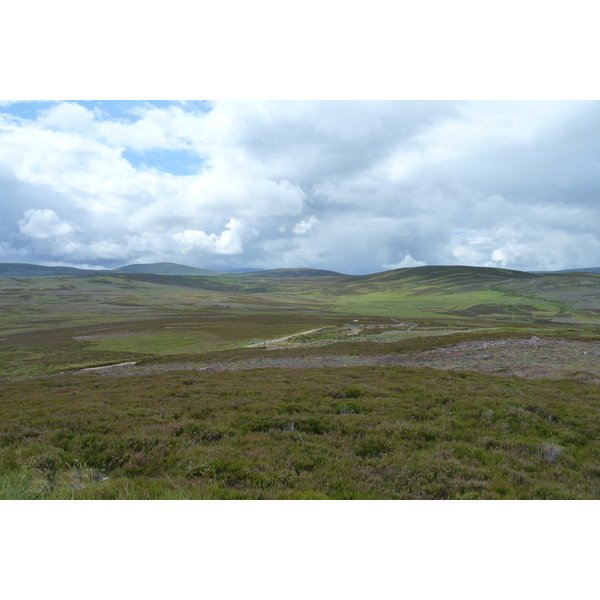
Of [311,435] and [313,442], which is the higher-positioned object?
[313,442]

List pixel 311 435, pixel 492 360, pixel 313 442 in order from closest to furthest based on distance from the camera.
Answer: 1. pixel 313 442
2. pixel 311 435
3. pixel 492 360

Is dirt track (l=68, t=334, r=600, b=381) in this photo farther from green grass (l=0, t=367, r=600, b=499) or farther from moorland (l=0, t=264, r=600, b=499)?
green grass (l=0, t=367, r=600, b=499)

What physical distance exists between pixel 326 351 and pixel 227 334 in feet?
119

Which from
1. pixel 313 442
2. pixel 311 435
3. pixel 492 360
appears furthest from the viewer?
pixel 492 360

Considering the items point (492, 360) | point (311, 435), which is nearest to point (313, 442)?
point (311, 435)

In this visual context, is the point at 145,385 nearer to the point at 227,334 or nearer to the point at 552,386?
the point at 552,386

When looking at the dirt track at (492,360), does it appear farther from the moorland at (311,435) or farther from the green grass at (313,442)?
the green grass at (313,442)

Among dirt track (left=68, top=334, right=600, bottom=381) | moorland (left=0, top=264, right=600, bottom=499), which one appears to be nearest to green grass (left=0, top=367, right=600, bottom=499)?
moorland (left=0, top=264, right=600, bottom=499)

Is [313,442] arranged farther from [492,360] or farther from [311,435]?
[492,360]

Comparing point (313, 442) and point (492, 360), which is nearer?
point (313, 442)

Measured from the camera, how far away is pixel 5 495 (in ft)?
23.0

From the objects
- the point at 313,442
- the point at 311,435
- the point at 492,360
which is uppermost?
the point at 313,442

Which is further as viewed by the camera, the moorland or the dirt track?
the dirt track
